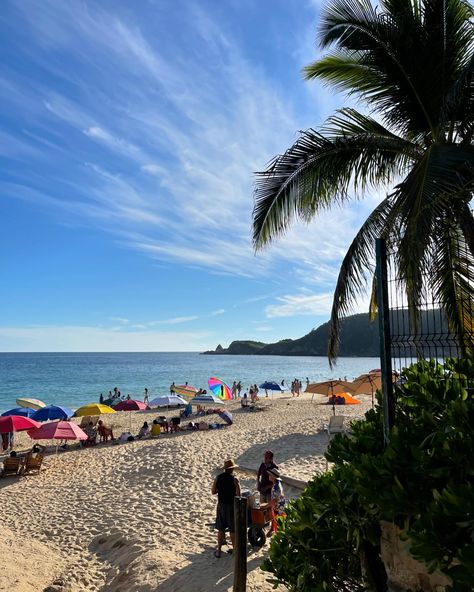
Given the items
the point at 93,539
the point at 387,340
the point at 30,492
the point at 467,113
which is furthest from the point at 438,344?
the point at 30,492

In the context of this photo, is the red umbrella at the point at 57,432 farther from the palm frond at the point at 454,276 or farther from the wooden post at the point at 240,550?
the palm frond at the point at 454,276

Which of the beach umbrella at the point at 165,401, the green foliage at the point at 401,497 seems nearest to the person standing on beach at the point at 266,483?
the green foliage at the point at 401,497

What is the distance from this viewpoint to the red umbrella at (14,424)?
14828 mm

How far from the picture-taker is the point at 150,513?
371 inches

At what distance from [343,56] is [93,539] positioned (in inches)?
381

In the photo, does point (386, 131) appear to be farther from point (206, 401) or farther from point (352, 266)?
point (206, 401)

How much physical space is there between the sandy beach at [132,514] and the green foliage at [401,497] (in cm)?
228

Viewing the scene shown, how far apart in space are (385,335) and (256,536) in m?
5.05

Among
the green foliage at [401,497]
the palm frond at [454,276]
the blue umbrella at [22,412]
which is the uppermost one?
the palm frond at [454,276]

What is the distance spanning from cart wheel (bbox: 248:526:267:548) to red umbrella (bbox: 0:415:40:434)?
10814 millimetres

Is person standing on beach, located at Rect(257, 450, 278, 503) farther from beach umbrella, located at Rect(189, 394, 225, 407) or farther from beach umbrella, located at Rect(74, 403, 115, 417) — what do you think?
beach umbrella, located at Rect(189, 394, 225, 407)

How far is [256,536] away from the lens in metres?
7.03

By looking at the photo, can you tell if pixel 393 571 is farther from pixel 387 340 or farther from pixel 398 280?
pixel 398 280

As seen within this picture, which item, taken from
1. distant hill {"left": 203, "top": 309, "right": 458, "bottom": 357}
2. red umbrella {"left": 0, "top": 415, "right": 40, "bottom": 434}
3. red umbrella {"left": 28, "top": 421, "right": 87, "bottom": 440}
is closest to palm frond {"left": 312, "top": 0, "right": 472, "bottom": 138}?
distant hill {"left": 203, "top": 309, "right": 458, "bottom": 357}
